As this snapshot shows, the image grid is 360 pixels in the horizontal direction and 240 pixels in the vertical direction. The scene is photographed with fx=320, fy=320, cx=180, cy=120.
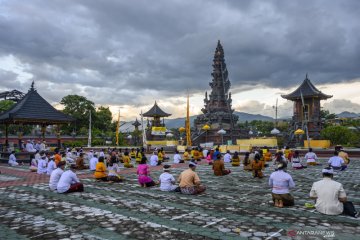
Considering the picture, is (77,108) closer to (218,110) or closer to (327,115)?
(218,110)

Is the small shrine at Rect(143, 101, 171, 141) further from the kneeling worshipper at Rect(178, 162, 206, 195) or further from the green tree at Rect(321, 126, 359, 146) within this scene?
the kneeling worshipper at Rect(178, 162, 206, 195)

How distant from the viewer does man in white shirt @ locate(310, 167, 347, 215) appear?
7906 mm

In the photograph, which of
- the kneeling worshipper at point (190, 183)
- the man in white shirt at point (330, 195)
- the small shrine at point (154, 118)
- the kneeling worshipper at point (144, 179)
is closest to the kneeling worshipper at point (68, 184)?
the kneeling worshipper at point (144, 179)

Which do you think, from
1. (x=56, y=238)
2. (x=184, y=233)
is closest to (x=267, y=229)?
(x=184, y=233)

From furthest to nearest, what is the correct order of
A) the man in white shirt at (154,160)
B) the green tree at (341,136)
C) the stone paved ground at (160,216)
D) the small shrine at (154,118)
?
the small shrine at (154,118)
the green tree at (341,136)
the man in white shirt at (154,160)
the stone paved ground at (160,216)

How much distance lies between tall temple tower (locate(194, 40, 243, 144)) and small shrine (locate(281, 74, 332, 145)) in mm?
11001

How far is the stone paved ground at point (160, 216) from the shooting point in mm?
6660

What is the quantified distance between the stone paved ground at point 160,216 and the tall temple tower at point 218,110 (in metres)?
43.0

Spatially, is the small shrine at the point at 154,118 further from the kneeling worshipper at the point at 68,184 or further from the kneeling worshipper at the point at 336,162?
the kneeling worshipper at the point at 68,184

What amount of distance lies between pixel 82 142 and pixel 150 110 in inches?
685

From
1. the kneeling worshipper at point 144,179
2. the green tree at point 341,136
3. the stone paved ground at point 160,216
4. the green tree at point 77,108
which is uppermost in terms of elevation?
the green tree at point 77,108

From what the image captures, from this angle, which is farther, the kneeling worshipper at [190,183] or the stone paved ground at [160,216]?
the kneeling worshipper at [190,183]

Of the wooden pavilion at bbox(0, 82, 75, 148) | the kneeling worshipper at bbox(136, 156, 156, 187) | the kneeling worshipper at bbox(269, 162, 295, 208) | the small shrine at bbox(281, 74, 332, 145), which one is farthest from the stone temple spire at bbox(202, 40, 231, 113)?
the kneeling worshipper at bbox(269, 162, 295, 208)

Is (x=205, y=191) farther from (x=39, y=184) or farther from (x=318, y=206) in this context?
(x=39, y=184)
